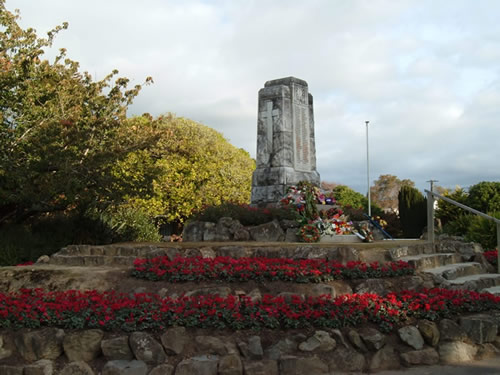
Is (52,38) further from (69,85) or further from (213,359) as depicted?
(213,359)

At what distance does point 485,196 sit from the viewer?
15180 mm

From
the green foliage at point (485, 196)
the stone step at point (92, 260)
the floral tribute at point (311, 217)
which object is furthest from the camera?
the green foliage at point (485, 196)

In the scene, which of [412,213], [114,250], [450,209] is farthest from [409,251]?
[412,213]

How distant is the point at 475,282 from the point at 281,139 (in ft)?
18.7

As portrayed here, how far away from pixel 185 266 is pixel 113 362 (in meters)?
1.80

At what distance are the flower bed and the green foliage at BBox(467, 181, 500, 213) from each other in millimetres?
9756

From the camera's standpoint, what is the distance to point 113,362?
474 centimetres

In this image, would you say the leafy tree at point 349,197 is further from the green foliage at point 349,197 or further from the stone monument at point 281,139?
the stone monument at point 281,139

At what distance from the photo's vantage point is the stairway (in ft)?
23.1

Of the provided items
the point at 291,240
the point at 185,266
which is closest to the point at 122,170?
the point at 291,240

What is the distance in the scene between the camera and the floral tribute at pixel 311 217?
9609 mm

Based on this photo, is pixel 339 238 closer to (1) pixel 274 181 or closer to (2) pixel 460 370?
(1) pixel 274 181

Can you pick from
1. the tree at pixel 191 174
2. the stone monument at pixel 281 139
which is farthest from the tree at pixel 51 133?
the tree at pixel 191 174

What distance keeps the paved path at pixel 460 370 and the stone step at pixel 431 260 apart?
2.01m
